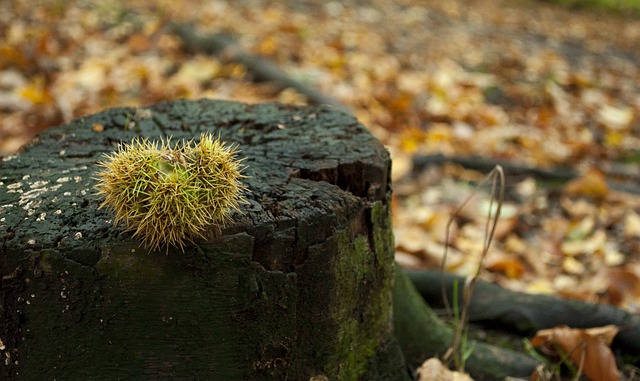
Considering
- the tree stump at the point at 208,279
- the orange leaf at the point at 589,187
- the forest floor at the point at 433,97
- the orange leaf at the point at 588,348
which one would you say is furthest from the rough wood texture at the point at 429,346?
the orange leaf at the point at 589,187

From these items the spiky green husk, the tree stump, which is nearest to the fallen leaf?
the tree stump

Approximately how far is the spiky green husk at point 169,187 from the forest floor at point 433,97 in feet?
6.83

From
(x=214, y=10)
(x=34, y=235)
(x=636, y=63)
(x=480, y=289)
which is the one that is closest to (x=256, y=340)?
(x=34, y=235)

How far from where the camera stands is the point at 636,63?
827cm

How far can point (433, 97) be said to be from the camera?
5777 millimetres

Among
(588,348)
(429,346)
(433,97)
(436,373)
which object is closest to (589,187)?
(433,97)

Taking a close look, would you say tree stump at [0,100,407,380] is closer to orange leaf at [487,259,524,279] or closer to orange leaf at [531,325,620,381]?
orange leaf at [531,325,620,381]

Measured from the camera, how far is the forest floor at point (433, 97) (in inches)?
146

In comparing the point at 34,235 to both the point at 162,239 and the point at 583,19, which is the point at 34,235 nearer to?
the point at 162,239

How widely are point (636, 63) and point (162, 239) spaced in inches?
324

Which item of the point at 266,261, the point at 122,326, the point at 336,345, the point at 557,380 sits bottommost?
the point at 557,380

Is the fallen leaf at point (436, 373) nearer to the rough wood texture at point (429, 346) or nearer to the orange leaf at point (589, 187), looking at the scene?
the rough wood texture at point (429, 346)

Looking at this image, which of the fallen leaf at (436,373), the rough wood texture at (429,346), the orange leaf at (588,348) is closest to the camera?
the fallen leaf at (436,373)

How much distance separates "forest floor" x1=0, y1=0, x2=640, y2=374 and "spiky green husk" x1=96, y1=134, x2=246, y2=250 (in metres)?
2.08
